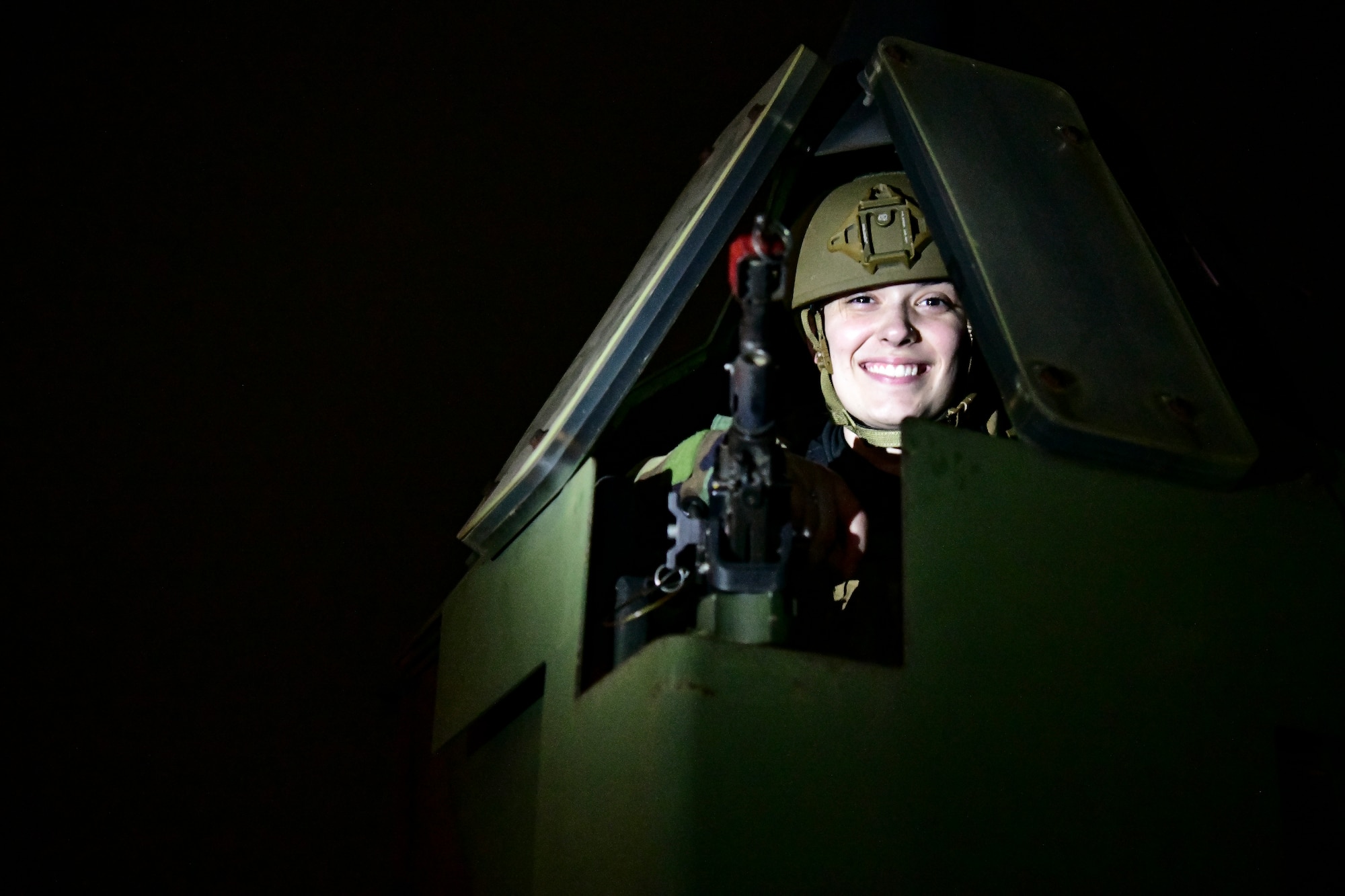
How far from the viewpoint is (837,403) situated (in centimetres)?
165

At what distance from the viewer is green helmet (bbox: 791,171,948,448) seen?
154 centimetres

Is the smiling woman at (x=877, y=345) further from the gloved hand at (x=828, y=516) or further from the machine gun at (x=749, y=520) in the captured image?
the machine gun at (x=749, y=520)

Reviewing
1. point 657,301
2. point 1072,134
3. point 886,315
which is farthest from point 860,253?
point 657,301

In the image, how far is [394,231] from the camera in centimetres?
230

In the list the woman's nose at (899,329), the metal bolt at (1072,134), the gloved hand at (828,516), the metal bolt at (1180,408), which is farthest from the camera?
the woman's nose at (899,329)

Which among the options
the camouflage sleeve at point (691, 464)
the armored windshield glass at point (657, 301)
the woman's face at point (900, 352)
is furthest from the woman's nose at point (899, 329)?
the armored windshield glass at point (657, 301)

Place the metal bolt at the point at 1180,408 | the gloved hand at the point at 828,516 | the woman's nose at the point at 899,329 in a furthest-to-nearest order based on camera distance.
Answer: the woman's nose at the point at 899,329 < the gloved hand at the point at 828,516 < the metal bolt at the point at 1180,408

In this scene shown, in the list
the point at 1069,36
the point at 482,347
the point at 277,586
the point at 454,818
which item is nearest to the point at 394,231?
the point at 482,347

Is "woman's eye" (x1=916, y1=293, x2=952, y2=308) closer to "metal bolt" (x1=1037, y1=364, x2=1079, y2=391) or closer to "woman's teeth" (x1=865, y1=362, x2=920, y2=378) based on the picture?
"woman's teeth" (x1=865, y1=362, x2=920, y2=378)

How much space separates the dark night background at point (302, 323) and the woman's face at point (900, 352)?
0.33 m

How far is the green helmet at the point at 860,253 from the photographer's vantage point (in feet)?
5.04

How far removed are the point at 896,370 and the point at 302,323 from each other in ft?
3.89

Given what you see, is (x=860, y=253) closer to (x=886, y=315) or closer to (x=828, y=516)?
(x=886, y=315)

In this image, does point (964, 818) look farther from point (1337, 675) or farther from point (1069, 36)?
point (1069, 36)
